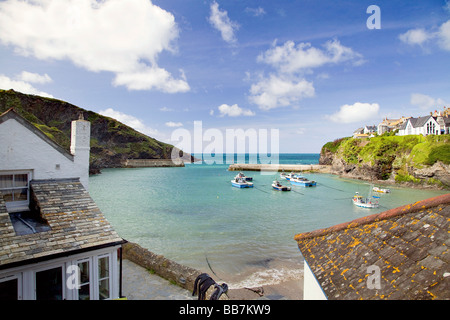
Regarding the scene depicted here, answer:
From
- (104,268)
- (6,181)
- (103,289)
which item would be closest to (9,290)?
(104,268)

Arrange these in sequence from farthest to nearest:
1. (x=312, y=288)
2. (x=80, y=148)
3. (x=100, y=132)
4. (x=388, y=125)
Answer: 1. (x=100, y=132)
2. (x=388, y=125)
3. (x=80, y=148)
4. (x=312, y=288)

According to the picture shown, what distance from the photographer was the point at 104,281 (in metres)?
8.07

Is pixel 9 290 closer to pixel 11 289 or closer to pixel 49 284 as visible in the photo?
pixel 11 289

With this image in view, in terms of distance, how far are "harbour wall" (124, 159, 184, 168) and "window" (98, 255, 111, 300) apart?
147m

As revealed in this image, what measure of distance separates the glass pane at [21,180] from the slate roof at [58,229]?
0.98ft

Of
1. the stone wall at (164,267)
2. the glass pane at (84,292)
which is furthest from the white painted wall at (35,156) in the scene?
the stone wall at (164,267)

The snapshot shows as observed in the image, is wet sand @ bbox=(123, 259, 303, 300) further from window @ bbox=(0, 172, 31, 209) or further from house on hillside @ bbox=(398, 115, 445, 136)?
house on hillside @ bbox=(398, 115, 445, 136)

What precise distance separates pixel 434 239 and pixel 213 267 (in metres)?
14.3

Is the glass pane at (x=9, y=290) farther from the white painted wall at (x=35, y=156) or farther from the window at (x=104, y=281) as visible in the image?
the white painted wall at (x=35, y=156)

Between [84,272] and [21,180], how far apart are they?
13.4 feet

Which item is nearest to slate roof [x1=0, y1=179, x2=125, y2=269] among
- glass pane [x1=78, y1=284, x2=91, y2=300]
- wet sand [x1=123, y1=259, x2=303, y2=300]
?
glass pane [x1=78, y1=284, x2=91, y2=300]
